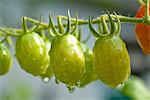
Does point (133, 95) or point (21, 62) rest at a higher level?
point (21, 62)

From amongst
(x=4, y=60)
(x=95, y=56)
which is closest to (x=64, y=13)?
(x=4, y=60)

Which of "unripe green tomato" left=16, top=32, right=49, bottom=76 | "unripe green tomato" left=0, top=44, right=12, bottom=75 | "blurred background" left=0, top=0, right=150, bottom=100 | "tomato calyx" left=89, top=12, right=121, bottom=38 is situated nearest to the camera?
"tomato calyx" left=89, top=12, right=121, bottom=38

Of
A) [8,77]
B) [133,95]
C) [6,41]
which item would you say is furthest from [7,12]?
[6,41]

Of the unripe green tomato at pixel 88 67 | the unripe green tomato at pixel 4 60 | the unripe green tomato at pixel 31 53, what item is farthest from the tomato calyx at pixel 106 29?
the unripe green tomato at pixel 4 60

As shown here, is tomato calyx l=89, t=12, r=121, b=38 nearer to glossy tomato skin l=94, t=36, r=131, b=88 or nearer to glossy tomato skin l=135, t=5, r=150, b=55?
glossy tomato skin l=94, t=36, r=131, b=88

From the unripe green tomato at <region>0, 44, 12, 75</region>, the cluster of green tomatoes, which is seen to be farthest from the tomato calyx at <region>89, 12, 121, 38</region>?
the unripe green tomato at <region>0, 44, 12, 75</region>

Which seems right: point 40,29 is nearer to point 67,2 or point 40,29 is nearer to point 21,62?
point 21,62
